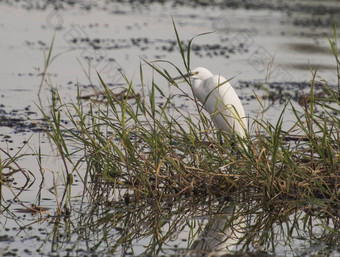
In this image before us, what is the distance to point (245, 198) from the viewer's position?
22.0 ft

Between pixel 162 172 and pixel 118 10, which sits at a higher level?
pixel 118 10

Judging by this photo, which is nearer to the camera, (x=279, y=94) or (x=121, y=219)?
(x=121, y=219)

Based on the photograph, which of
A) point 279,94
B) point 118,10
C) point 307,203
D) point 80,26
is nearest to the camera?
point 307,203

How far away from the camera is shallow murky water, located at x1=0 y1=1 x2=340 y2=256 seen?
550cm

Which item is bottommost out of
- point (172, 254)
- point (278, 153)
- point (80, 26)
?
point (172, 254)

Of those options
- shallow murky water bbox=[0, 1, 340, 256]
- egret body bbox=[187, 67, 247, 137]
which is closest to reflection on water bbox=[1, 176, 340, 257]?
shallow murky water bbox=[0, 1, 340, 256]

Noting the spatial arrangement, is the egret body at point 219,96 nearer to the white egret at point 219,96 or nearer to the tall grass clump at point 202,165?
the white egret at point 219,96

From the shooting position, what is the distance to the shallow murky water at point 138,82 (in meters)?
5.50

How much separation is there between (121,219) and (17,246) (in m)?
1.03

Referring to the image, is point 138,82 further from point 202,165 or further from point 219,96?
point 202,165

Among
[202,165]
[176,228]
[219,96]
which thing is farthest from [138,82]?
[176,228]

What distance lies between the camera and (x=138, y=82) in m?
13.2

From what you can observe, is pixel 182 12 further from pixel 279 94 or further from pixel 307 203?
pixel 307 203

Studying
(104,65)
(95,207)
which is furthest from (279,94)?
(95,207)
